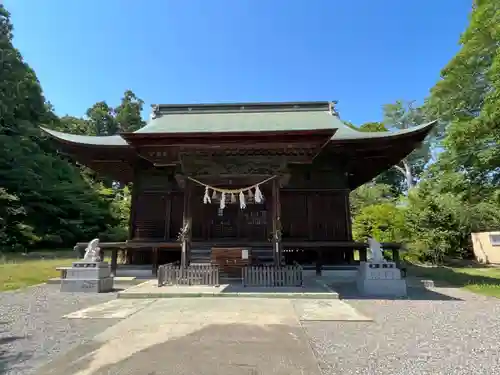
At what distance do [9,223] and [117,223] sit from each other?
9563mm

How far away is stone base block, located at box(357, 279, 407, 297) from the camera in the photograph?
798 cm

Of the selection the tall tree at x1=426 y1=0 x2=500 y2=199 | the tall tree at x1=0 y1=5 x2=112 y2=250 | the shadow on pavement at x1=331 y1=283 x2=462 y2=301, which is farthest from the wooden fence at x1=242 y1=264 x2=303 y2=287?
the tall tree at x1=0 y1=5 x2=112 y2=250

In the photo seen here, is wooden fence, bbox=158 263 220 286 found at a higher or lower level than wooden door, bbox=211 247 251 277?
lower

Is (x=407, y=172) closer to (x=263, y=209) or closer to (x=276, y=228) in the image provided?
(x=263, y=209)

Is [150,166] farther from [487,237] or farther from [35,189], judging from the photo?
[487,237]

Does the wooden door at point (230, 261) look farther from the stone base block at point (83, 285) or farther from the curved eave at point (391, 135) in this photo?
the curved eave at point (391, 135)

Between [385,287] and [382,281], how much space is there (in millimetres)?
Answer: 174

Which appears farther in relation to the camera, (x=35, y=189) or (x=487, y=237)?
Result: (x=35, y=189)

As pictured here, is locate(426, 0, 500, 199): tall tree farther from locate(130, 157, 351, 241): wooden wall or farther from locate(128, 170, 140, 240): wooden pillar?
locate(128, 170, 140, 240): wooden pillar

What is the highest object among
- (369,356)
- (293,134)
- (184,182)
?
(293,134)

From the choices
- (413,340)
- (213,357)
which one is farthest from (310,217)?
(213,357)

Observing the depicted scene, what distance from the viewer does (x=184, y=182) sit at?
32.7ft

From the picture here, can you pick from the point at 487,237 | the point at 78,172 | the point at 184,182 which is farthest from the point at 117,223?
the point at 487,237

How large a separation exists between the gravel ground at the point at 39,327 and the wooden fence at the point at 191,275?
5.14 ft
